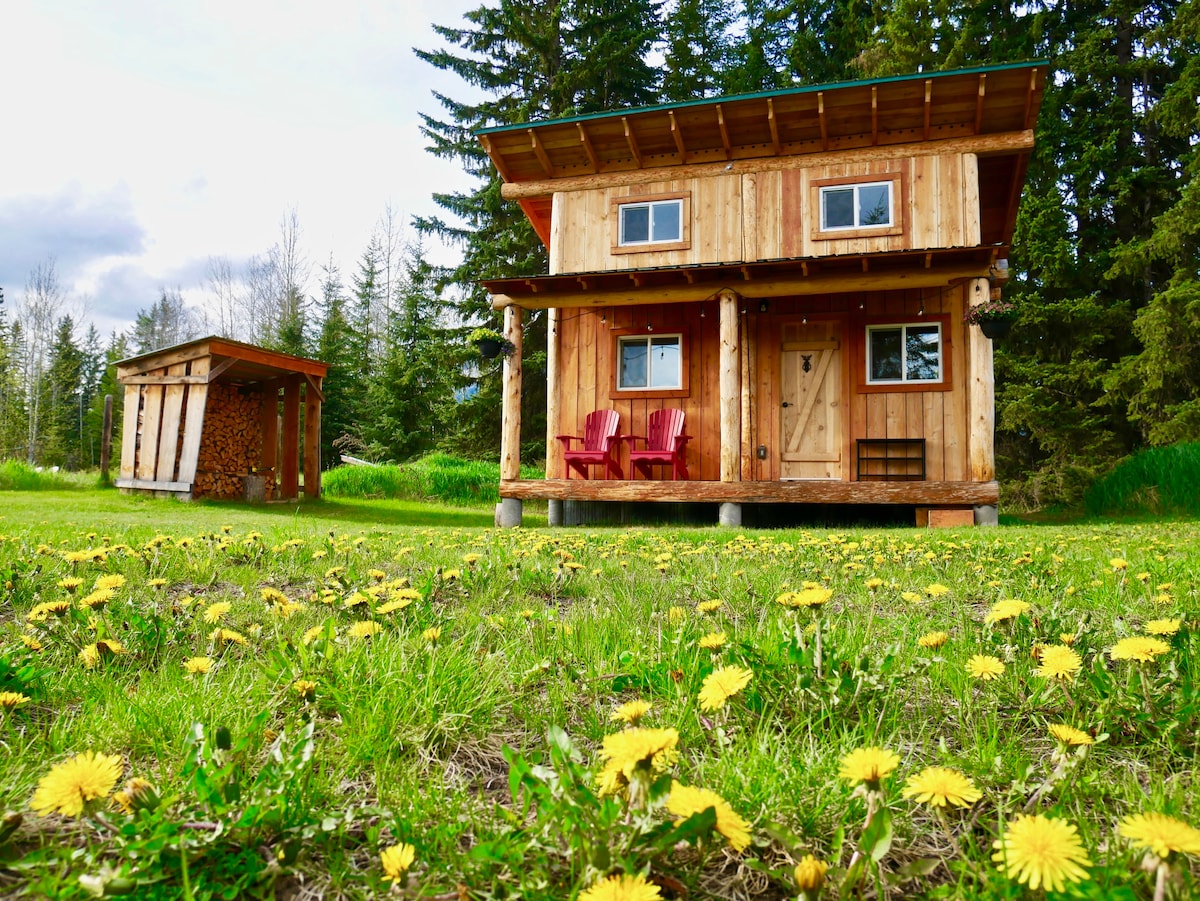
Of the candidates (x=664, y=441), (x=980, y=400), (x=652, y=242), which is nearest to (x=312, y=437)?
(x=664, y=441)

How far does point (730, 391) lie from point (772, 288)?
140 cm

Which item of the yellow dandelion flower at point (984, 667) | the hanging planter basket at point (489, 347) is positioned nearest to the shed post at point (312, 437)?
the hanging planter basket at point (489, 347)

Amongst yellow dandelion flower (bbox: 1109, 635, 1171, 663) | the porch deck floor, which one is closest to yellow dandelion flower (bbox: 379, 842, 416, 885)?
yellow dandelion flower (bbox: 1109, 635, 1171, 663)

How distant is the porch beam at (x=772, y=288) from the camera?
27.1 ft

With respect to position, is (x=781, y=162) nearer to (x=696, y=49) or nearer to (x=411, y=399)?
(x=411, y=399)

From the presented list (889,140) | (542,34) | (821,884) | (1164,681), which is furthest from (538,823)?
(542,34)

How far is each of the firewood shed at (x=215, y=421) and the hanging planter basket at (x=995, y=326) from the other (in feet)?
33.4

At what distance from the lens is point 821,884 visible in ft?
2.21

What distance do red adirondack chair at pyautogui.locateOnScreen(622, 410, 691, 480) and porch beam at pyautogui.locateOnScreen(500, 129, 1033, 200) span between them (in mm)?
3537

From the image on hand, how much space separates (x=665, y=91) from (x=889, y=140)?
40.3 feet

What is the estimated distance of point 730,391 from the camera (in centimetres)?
864

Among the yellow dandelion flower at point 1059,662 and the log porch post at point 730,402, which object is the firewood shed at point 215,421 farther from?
the yellow dandelion flower at point 1059,662

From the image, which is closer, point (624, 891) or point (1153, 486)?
point (624, 891)

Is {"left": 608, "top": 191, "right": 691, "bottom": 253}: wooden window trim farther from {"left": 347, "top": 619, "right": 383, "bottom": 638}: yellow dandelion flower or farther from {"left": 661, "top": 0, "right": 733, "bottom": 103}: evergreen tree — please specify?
{"left": 661, "top": 0, "right": 733, "bottom": 103}: evergreen tree
